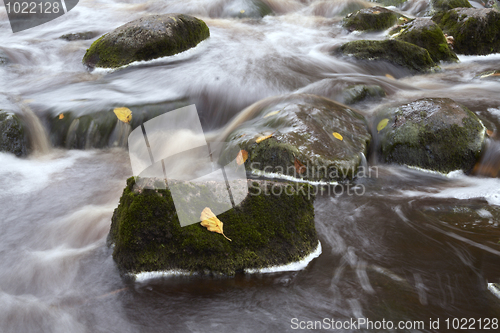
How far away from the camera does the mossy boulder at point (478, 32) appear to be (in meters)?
9.65

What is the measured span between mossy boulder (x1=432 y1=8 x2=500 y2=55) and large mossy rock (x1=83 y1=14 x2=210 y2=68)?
281 inches

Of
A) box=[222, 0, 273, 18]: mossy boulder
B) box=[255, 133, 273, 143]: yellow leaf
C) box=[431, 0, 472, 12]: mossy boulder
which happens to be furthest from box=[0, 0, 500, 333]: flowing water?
box=[431, 0, 472, 12]: mossy boulder

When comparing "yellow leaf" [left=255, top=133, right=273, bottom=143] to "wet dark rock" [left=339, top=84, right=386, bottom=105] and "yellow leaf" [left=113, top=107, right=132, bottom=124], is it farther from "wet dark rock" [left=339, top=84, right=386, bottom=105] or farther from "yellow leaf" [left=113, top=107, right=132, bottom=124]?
"yellow leaf" [left=113, top=107, right=132, bottom=124]

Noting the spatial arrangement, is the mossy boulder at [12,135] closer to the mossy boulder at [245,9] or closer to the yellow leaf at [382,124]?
the yellow leaf at [382,124]

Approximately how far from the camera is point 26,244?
11.4ft

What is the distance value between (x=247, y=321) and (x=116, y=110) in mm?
4456

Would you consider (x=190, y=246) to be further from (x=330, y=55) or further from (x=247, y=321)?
(x=330, y=55)

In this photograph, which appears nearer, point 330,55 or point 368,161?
point 368,161

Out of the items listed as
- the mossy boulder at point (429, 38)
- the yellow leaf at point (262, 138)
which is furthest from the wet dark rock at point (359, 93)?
the mossy boulder at point (429, 38)

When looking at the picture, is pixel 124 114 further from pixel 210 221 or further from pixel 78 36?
pixel 78 36

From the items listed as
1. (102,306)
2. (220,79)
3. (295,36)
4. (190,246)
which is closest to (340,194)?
(190,246)

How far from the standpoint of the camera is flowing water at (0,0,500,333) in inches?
104

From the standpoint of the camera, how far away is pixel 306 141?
455 centimetres

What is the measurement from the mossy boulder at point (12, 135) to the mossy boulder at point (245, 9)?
8.21m
